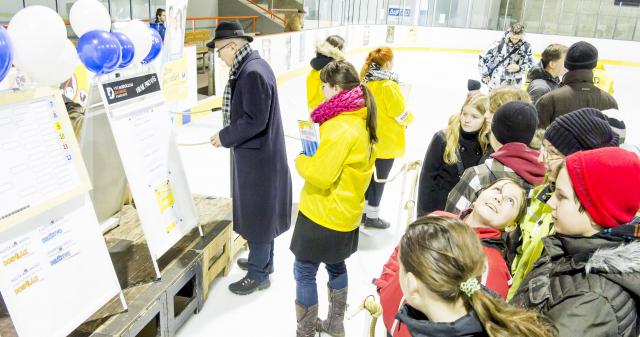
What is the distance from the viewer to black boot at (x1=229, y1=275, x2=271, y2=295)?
2.97 meters

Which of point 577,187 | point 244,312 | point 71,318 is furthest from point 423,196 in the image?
point 71,318

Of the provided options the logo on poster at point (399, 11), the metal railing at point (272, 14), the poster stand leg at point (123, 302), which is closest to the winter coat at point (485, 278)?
the poster stand leg at point (123, 302)

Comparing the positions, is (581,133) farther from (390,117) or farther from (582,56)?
(390,117)

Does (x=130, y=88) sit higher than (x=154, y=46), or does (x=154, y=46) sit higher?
(x=154, y=46)

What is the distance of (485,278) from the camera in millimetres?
1394

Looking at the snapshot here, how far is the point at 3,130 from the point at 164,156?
3.08 ft

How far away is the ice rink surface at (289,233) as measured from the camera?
2.73 meters

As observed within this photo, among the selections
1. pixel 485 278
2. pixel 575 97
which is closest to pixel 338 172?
pixel 485 278

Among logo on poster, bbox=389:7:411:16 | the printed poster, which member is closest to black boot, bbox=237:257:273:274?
the printed poster

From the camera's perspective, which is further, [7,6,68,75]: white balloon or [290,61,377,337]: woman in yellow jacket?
[290,61,377,337]: woman in yellow jacket

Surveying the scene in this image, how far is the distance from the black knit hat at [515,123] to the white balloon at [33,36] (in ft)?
5.71

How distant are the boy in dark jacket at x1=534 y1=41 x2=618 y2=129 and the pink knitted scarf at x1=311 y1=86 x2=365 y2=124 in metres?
Answer: 1.58

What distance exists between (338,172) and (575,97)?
1829 mm

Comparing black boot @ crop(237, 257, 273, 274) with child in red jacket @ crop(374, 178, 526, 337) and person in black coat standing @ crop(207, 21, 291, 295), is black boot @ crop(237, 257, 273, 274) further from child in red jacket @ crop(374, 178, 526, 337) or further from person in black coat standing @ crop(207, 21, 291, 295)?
child in red jacket @ crop(374, 178, 526, 337)
